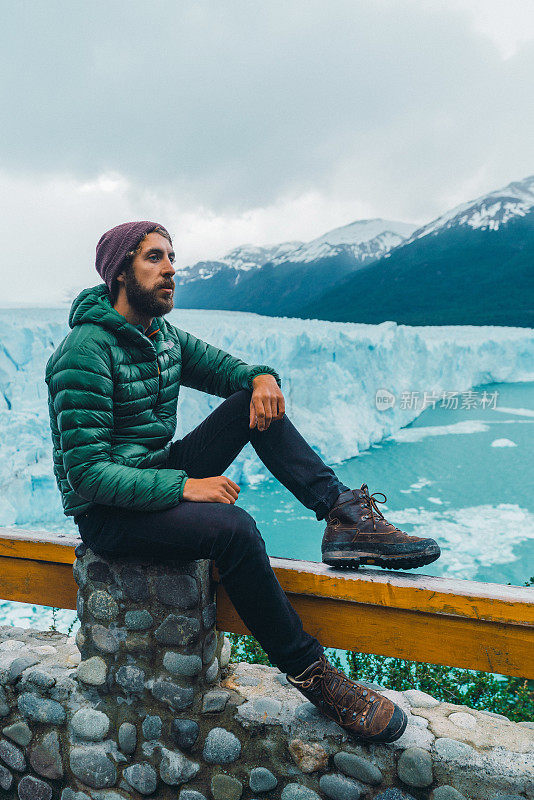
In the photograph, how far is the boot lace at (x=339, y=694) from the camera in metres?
1.16

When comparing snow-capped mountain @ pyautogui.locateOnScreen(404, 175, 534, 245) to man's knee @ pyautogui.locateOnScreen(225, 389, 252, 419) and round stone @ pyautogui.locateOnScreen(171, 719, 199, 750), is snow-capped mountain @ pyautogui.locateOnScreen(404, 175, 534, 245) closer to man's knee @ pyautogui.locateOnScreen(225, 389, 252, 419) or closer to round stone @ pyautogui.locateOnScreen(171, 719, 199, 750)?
man's knee @ pyautogui.locateOnScreen(225, 389, 252, 419)

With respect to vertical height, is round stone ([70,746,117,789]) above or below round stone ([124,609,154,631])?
below

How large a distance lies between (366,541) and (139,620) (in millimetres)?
594

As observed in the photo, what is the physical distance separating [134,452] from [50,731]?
830mm

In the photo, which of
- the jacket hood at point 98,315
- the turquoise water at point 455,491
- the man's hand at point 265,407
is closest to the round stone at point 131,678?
the man's hand at point 265,407

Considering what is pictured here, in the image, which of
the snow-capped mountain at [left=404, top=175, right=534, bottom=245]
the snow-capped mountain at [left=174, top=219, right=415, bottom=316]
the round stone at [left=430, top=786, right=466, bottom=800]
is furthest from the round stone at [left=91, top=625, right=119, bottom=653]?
the snow-capped mountain at [left=404, top=175, right=534, bottom=245]

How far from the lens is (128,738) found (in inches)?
52.2

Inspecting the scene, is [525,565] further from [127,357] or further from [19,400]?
[127,357]

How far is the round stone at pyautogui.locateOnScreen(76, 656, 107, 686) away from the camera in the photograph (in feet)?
4.43

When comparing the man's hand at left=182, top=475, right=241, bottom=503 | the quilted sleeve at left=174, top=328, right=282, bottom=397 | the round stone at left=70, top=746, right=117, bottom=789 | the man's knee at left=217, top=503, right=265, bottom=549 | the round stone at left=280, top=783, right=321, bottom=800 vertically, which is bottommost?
the round stone at left=70, top=746, right=117, bottom=789

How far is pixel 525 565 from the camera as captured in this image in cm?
948

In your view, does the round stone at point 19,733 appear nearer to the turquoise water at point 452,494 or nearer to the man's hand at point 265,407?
the man's hand at point 265,407

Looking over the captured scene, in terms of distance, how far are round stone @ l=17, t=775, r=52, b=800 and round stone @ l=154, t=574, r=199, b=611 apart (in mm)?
665

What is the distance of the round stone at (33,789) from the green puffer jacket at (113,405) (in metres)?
0.81
